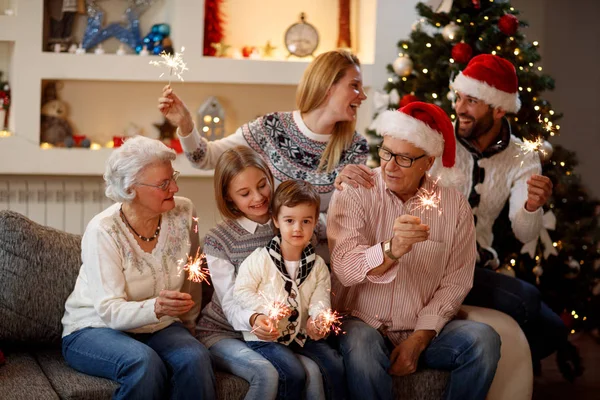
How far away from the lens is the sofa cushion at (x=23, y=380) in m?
2.57

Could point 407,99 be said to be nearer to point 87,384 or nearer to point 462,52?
point 462,52

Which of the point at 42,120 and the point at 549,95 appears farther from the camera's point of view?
the point at 549,95

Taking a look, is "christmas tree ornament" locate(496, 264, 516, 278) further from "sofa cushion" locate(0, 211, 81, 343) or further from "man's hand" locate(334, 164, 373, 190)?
"sofa cushion" locate(0, 211, 81, 343)

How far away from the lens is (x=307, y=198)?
280 cm

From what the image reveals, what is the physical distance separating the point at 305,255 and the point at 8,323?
1067 mm

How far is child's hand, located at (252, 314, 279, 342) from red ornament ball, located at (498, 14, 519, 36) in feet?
7.64

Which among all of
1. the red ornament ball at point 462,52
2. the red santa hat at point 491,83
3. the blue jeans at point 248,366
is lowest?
the blue jeans at point 248,366

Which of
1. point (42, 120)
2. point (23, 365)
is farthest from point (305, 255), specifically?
point (42, 120)

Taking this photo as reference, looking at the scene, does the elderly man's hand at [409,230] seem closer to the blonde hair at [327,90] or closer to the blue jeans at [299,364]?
the blue jeans at [299,364]

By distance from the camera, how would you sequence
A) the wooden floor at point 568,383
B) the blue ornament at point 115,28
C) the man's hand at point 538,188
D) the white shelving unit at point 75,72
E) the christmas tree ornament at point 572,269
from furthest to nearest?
the blue ornament at point 115,28
the white shelving unit at point 75,72
the christmas tree ornament at point 572,269
the wooden floor at point 568,383
the man's hand at point 538,188

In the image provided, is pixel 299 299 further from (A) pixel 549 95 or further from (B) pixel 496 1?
(A) pixel 549 95

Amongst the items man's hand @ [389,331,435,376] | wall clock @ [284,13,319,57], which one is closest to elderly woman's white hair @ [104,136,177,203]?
man's hand @ [389,331,435,376]

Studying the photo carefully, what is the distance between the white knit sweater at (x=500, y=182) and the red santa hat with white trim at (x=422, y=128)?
0.35 m

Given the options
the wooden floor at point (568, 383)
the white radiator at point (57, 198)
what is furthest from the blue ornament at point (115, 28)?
the wooden floor at point (568, 383)
